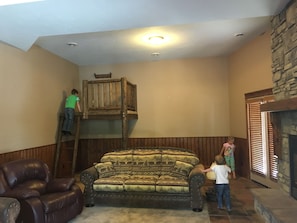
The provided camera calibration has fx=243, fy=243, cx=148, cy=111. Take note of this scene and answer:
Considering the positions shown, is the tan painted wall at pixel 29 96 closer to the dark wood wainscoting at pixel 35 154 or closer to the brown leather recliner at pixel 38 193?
the dark wood wainscoting at pixel 35 154

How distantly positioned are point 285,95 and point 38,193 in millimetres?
3605

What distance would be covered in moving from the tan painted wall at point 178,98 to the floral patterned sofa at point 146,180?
6.53 ft

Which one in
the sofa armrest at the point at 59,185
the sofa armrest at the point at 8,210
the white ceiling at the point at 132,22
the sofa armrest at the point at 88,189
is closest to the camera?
the sofa armrest at the point at 8,210

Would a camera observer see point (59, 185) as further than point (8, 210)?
Yes

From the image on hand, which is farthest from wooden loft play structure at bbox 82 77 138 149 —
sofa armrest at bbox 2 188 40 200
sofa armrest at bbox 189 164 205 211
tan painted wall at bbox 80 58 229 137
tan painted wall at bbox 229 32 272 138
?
tan painted wall at bbox 229 32 272 138

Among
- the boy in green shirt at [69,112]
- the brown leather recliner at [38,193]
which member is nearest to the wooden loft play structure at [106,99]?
the boy in green shirt at [69,112]

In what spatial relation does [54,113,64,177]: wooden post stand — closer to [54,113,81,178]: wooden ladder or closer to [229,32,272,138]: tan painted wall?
[54,113,81,178]: wooden ladder

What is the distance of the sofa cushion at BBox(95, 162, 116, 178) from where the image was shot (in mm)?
4668

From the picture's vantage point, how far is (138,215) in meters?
3.92

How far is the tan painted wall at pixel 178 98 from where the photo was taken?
6.80 metres

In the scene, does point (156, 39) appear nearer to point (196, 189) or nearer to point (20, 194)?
point (196, 189)

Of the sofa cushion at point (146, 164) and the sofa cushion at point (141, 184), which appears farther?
the sofa cushion at point (146, 164)

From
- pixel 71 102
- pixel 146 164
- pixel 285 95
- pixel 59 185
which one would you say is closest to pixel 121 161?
pixel 146 164

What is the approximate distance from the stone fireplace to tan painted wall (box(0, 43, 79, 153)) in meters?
4.33
